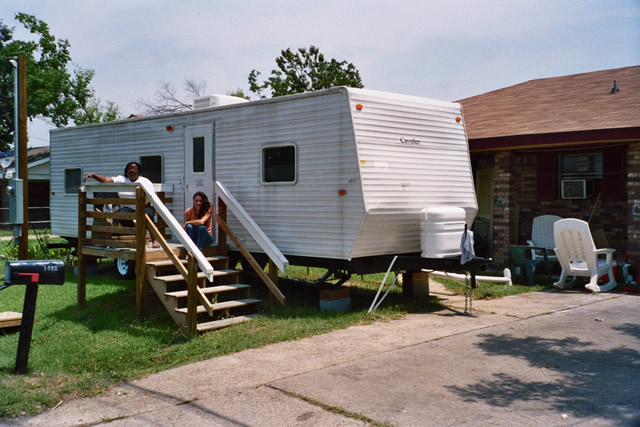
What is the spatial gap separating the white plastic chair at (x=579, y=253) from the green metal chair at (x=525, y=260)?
1.98ft

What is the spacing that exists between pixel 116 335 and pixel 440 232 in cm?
425

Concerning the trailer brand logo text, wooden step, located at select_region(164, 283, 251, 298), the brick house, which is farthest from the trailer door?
the brick house

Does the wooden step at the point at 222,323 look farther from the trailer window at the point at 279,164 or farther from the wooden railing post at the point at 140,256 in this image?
the trailer window at the point at 279,164

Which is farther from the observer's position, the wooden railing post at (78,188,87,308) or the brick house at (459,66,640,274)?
the brick house at (459,66,640,274)

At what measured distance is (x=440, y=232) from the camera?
843 cm

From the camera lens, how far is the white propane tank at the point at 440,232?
331 inches

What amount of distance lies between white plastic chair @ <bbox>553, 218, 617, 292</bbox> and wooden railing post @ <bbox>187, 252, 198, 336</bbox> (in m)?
5.99

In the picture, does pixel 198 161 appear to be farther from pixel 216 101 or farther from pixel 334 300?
pixel 334 300

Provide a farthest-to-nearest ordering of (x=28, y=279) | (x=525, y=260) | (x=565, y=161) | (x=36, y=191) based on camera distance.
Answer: (x=36, y=191) → (x=565, y=161) → (x=525, y=260) → (x=28, y=279)

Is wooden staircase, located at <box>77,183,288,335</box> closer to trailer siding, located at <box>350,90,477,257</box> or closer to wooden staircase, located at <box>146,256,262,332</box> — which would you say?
wooden staircase, located at <box>146,256,262,332</box>

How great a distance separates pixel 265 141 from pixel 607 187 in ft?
21.8

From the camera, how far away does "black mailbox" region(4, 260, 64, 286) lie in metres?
5.56

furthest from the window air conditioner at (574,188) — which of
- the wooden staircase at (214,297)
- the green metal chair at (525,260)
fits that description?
the wooden staircase at (214,297)

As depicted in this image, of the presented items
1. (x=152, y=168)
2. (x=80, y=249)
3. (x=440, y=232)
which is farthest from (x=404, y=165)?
(x=80, y=249)
